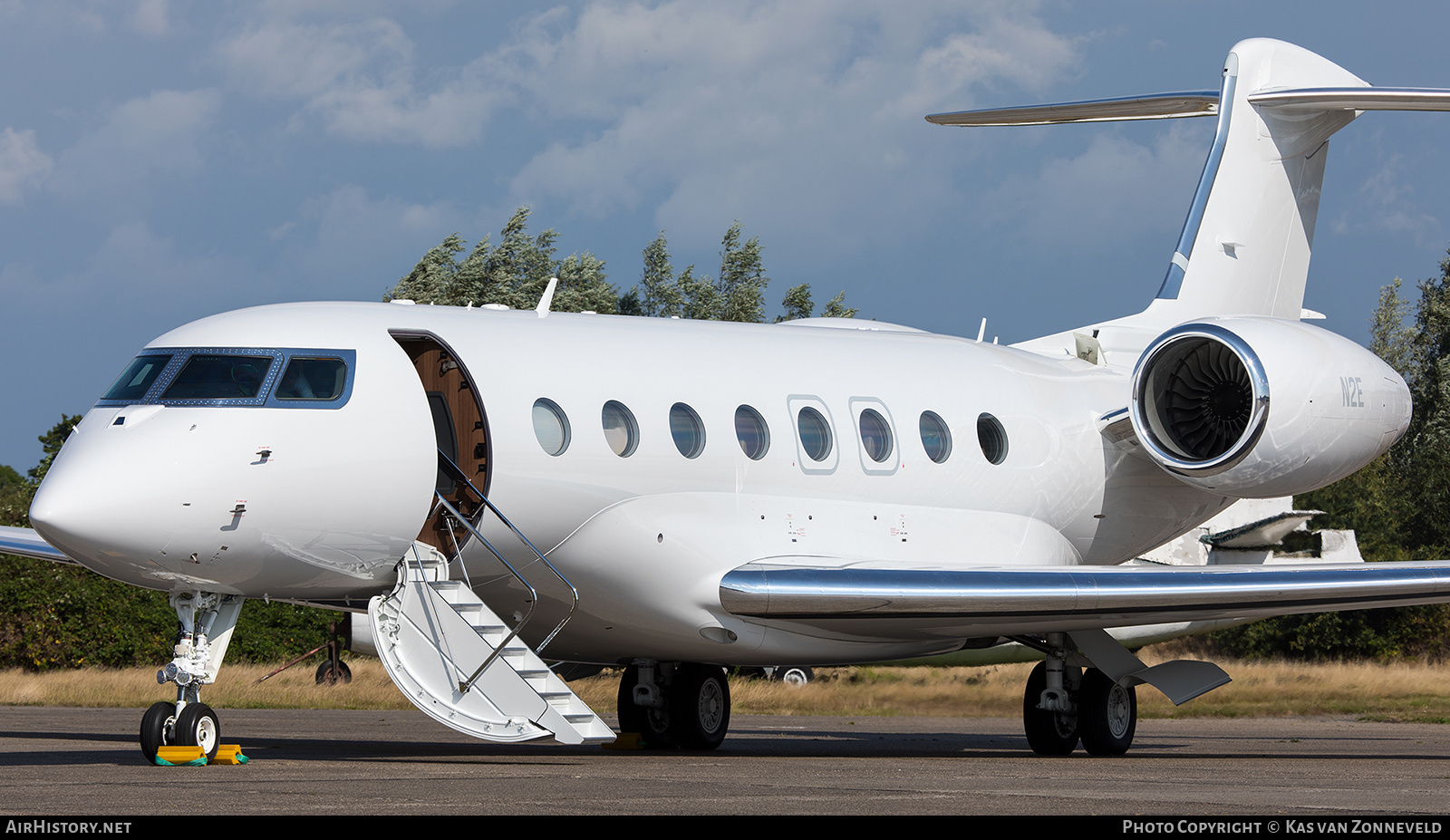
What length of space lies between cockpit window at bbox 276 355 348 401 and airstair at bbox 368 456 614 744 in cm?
128

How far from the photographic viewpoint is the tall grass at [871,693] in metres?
26.2

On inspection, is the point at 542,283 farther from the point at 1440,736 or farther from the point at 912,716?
the point at 1440,736

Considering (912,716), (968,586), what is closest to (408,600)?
(968,586)

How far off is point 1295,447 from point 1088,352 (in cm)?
345

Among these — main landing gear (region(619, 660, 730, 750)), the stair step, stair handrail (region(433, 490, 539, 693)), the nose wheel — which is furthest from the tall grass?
the nose wheel

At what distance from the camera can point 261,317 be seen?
13.5 meters

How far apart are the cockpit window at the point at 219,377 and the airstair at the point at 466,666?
1768mm

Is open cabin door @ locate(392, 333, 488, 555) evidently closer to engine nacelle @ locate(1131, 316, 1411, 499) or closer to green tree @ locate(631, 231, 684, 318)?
Answer: engine nacelle @ locate(1131, 316, 1411, 499)

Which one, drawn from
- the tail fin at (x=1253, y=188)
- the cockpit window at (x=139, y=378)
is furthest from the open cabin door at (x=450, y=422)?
the tail fin at (x=1253, y=188)

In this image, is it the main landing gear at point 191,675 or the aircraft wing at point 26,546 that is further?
the aircraft wing at point 26,546

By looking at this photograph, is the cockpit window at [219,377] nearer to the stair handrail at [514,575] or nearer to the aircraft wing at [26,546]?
the stair handrail at [514,575]

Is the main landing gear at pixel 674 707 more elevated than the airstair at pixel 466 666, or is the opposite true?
the airstair at pixel 466 666

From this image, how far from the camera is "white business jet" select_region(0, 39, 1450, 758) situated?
12.7 metres

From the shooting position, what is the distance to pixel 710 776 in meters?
12.4
